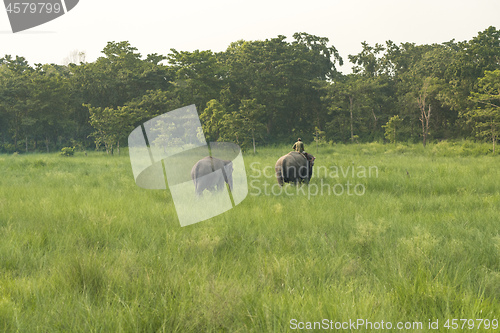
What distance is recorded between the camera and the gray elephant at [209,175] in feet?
23.7

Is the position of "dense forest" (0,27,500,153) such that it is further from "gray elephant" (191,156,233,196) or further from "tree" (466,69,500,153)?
"gray elephant" (191,156,233,196)

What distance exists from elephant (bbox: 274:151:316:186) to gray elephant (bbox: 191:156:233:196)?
164cm

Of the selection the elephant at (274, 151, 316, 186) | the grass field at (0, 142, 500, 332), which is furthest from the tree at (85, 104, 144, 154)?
the elephant at (274, 151, 316, 186)

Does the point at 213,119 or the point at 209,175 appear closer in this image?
the point at 209,175

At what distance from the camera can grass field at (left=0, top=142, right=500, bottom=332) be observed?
2.23 m

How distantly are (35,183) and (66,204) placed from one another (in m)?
4.03

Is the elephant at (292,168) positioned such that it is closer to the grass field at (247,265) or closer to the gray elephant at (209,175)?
the gray elephant at (209,175)

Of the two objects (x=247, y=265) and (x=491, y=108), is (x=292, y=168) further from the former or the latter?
(x=491, y=108)

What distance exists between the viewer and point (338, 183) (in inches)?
362

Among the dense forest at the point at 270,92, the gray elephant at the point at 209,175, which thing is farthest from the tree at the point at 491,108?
the gray elephant at the point at 209,175

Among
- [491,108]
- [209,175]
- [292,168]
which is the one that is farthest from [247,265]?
[491,108]

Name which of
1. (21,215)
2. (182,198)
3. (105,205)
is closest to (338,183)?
(182,198)

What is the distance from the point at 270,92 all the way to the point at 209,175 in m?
29.6

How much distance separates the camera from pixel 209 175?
291 inches
